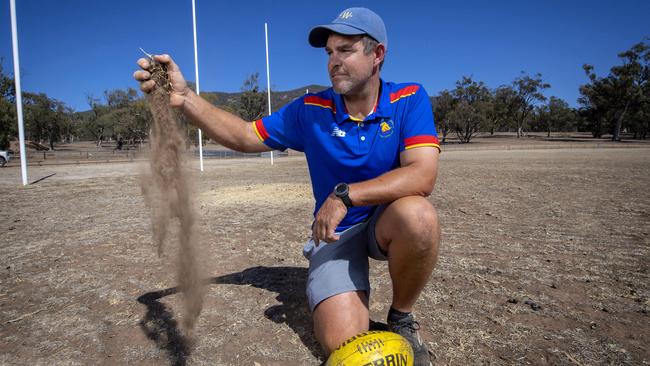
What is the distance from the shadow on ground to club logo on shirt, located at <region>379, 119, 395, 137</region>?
1.46 meters

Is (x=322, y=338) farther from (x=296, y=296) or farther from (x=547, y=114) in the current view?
(x=547, y=114)

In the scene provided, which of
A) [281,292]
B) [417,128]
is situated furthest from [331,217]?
[281,292]

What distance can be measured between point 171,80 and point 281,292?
76.5 inches

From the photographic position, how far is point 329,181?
272 cm

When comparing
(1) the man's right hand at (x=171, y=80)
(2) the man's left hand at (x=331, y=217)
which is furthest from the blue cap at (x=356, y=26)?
(2) the man's left hand at (x=331, y=217)

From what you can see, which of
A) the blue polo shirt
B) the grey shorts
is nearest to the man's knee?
the grey shorts

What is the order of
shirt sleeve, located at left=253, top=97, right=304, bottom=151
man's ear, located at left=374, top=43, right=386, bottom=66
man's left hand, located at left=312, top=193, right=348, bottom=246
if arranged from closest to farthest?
1. man's left hand, located at left=312, top=193, right=348, bottom=246
2. man's ear, located at left=374, top=43, right=386, bottom=66
3. shirt sleeve, located at left=253, top=97, right=304, bottom=151

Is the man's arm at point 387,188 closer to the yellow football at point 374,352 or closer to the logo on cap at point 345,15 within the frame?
the yellow football at point 374,352

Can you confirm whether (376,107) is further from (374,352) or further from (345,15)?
(374,352)

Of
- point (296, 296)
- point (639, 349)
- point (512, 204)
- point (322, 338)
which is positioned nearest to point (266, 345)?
point (322, 338)

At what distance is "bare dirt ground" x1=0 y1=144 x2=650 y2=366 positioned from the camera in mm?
2514

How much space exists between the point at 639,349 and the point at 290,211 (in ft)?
18.1

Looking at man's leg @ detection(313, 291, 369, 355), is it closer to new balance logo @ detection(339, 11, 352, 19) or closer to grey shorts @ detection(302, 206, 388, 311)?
grey shorts @ detection(302, 206, 388, 311)

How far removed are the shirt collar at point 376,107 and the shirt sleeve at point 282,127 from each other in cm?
32
